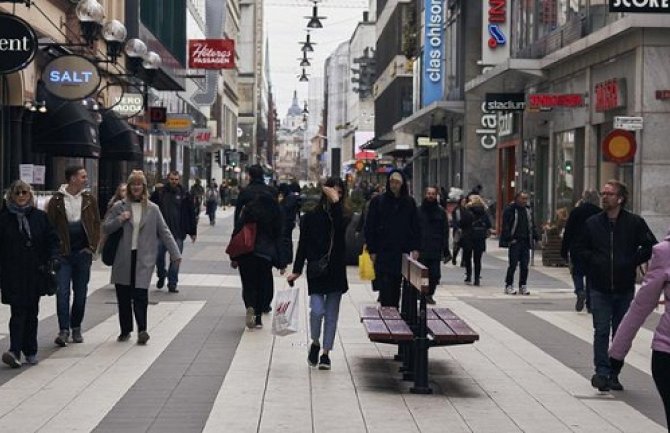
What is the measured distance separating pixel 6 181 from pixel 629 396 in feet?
51.1

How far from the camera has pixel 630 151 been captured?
807 inches

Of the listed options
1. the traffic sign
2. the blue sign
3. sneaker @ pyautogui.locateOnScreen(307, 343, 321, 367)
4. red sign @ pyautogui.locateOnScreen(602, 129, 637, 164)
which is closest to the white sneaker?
red sign @ pyautogui.locateOnScreen(602, 129, 637, 164)

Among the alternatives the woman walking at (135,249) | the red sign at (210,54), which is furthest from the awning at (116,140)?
the red sign at (210,54)

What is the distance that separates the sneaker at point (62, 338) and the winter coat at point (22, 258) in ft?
4.53

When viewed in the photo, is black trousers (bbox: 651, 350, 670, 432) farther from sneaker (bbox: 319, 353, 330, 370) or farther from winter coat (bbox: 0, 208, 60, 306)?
winter coat (bbox: 0, 208, 60, 306)

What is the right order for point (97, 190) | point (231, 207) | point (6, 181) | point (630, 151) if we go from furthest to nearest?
1. point (231, 207)
2. point (97, 190)
3. point (6, 181)
4. point (630, 151)

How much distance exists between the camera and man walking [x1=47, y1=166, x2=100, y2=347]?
13.4 meters

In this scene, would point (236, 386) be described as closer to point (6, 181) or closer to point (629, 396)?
point (629, 396)

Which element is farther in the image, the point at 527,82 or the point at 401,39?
the point at 401,39

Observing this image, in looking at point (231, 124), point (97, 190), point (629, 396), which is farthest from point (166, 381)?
point (231, 124)

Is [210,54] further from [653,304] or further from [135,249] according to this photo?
[653,304]

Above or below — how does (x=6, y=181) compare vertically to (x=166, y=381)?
above

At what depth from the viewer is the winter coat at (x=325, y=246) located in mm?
12031

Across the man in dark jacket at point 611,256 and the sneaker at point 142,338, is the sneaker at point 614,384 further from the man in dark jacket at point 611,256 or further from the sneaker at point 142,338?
the sneaker at point 142,338
